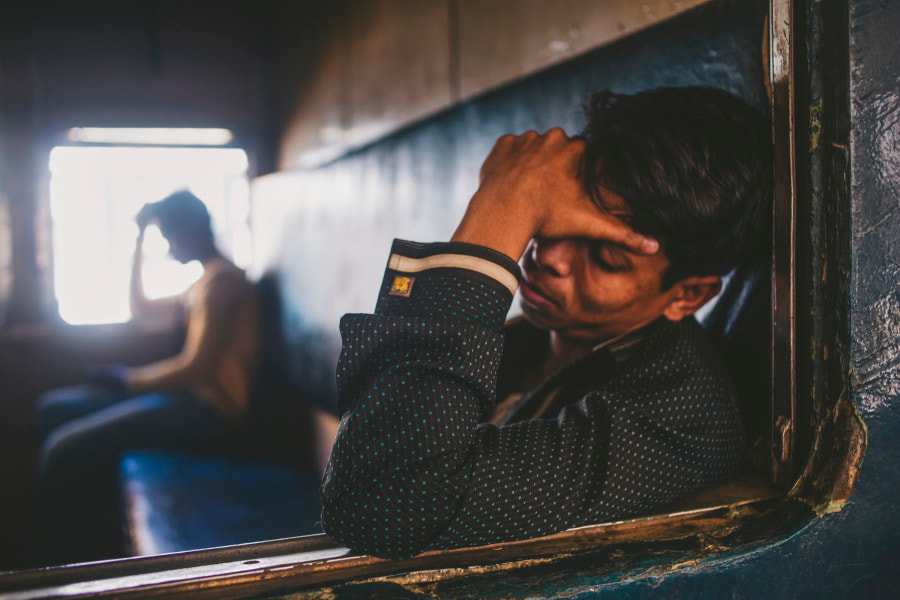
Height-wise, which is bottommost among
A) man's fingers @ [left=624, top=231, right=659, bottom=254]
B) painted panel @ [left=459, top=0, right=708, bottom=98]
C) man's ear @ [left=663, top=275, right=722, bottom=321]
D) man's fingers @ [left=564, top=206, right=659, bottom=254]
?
man's ear @ [left=663, top=275, right=722, bottom=321]

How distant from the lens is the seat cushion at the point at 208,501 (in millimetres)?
2053

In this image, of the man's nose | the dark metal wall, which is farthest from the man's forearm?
the dark metal wall

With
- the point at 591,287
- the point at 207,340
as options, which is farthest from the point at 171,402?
the point at 591,287

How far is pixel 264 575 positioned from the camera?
2.20ft

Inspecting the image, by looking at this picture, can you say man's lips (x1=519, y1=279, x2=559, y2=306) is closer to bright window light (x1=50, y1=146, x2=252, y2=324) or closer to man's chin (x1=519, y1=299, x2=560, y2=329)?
man's chin (x1=519, y1=299, x2=560, y2=329)

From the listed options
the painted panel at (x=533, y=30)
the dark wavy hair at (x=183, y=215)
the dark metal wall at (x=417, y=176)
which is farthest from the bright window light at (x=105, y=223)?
the painted panel at (x=533, y=30)

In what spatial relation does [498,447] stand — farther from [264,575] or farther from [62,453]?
[62,453]

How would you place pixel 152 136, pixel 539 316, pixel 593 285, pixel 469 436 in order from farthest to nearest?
1. pixel 152 136
2. pixel 539 316
3. pixel 593 285
4. pixel 469 436

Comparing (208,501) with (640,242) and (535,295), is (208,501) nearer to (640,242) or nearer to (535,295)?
(535,295)

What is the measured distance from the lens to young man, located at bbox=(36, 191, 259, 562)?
9.98 ft

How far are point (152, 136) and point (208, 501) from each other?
304cm

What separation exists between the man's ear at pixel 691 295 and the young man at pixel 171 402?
8.27ft

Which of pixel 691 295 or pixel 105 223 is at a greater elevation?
pixel 105 223

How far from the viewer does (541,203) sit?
1014 millimetres
